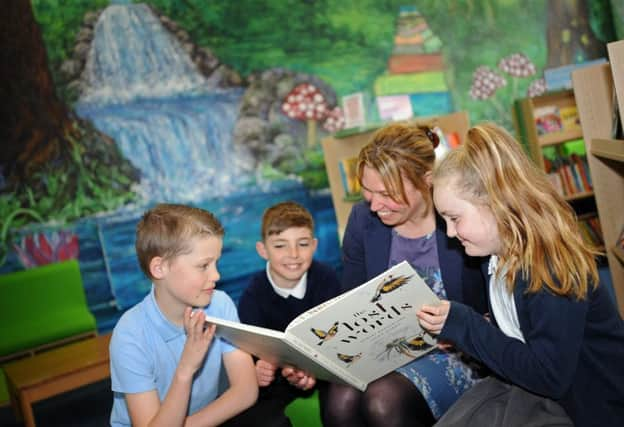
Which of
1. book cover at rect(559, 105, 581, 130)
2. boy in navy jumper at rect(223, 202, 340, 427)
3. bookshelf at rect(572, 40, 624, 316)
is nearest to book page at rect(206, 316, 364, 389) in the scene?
boy in navy jumper at rect(223, 202, 340, 427)

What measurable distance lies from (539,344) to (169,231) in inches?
39.5

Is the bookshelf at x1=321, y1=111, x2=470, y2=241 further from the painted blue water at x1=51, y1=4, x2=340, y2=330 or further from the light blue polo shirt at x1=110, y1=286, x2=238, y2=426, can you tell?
the light blue polo shirt at x1=110, y1=286, x2=238, y2=426

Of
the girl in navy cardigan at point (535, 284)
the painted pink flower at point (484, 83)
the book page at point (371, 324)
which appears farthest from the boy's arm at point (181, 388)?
the painted pink flower at point (484, 83)

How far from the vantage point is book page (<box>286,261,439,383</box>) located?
1.55 m

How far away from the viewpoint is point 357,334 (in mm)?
1662

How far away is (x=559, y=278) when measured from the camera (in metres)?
1.44

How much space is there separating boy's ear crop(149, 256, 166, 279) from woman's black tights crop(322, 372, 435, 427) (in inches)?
24.5

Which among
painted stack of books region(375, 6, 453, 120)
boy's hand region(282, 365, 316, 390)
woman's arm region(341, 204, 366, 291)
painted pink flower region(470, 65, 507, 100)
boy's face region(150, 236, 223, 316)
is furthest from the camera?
painted pink flower region(470, 65, 507, 100)

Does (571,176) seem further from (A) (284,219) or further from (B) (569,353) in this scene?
(B) (569,353)

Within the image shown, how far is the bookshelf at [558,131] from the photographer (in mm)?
5426

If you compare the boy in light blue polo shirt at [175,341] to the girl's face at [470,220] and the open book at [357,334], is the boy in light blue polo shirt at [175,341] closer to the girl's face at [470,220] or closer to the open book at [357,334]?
the open book at [357,334]

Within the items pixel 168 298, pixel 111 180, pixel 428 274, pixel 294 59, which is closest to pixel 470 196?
pixel 428 274

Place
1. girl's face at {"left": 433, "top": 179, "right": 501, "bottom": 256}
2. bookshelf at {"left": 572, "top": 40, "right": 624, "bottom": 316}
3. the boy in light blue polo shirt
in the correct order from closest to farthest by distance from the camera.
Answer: girl's face at {"left": 433, "top": 179, "right": 501, "bottom": 256}
the boy in light blue polo shirt
bookshelf at {"left": 572, "top": 40, "right": 624, "bottom": 316}

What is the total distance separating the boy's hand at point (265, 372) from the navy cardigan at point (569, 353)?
0.73m
